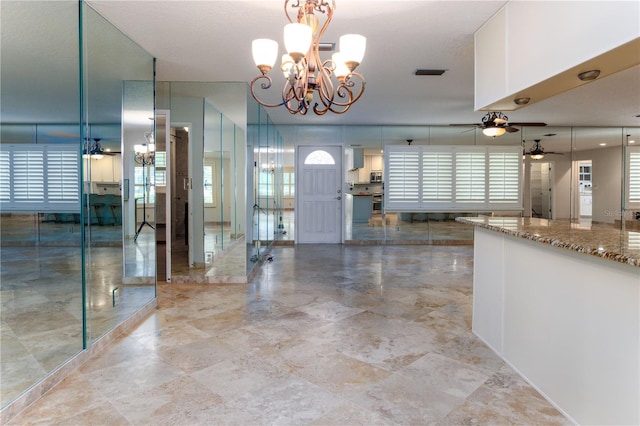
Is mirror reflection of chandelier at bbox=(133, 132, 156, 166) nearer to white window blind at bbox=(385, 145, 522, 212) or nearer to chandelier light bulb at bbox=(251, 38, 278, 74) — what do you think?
chandelier light bulb at bbox=(251, 38, 278, 74)

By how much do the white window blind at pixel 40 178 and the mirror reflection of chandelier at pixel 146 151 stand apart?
3.13ft

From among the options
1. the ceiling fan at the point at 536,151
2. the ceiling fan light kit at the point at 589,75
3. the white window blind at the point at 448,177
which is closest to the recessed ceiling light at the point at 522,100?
the ceiling fan light kit at the point at 589,75

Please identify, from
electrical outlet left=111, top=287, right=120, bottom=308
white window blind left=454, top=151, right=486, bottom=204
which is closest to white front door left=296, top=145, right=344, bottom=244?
white window blind left=454, top=151, right=486, bottom=204

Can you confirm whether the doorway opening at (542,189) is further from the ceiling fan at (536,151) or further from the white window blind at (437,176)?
the white window blind at (437,176)

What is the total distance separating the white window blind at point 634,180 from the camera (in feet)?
26.9

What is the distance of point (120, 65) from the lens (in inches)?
128

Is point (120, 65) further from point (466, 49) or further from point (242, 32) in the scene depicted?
point (466, 49)

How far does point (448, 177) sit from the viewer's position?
8055 mm

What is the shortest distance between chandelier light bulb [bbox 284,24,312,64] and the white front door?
5.90 m

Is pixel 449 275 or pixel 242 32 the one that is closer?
pixel 242 32

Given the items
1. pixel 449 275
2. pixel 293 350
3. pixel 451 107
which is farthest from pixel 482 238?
pixel 451 107

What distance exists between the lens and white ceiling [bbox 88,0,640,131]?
9.37 feet

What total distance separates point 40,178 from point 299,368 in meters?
2.07

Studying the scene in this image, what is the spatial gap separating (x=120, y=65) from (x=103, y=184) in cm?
109
